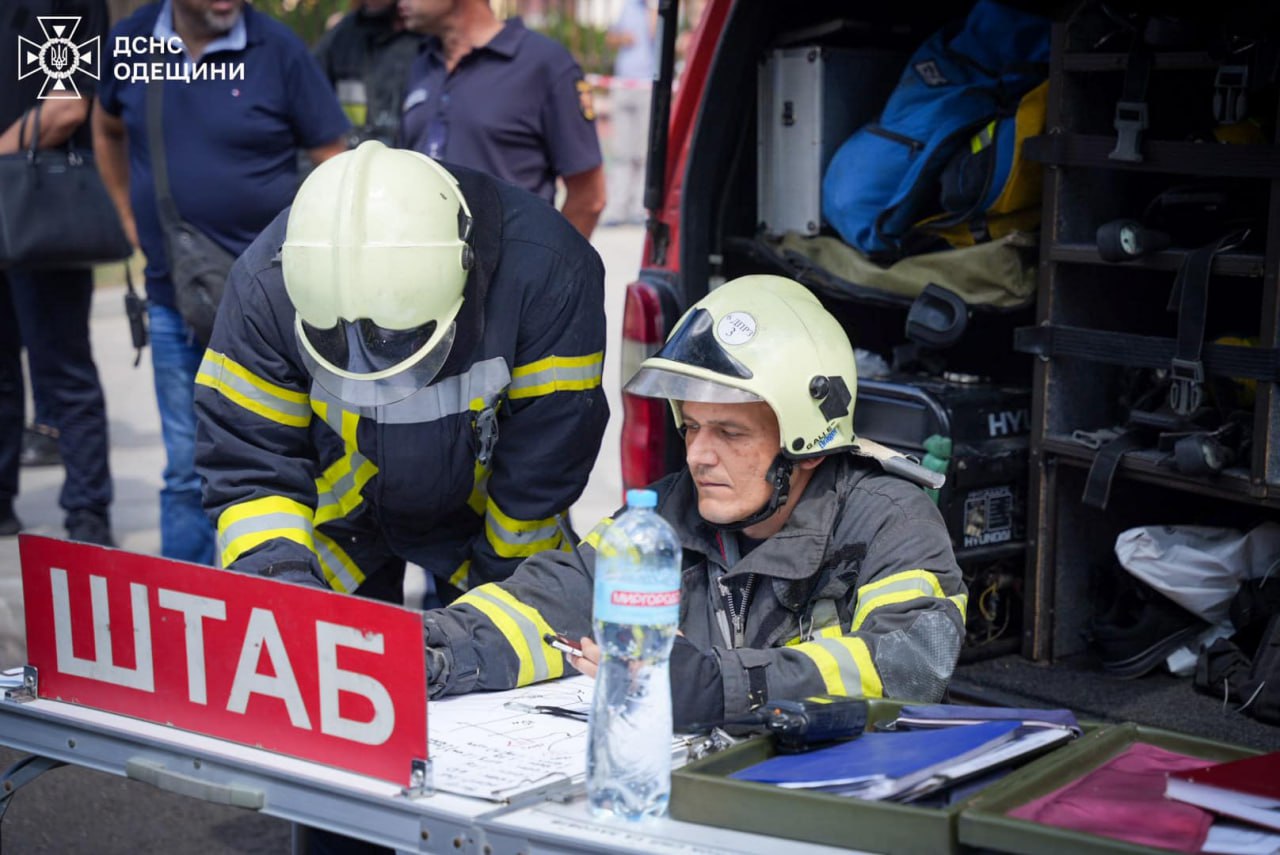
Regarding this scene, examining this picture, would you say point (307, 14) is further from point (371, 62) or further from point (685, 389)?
point (685, 389)

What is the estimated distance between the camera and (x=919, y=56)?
3988 millimetres

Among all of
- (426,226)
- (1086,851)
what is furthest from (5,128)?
(1086,851)

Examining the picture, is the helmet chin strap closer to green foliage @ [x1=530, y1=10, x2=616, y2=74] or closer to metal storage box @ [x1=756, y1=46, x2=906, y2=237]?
metal storage box @ [x1=756, y1=46, x2=906, y2=237]

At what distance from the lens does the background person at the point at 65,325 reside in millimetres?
5574

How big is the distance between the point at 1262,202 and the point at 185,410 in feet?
10.5

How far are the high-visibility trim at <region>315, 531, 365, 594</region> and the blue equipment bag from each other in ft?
4.67

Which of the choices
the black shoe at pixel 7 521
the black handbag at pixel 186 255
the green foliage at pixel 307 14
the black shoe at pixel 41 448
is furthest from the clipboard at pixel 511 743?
the green foliage at pixel 307 14

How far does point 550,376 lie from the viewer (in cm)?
309

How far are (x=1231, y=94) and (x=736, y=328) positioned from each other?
1.22m

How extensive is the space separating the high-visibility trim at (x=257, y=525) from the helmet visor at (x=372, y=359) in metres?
0.29

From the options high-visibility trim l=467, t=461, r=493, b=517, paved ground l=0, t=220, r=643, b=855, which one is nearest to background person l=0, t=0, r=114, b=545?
paved ground l=0, t=220, r=643, b=855

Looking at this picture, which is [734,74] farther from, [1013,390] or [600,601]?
[600,601]

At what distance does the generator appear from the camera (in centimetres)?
365

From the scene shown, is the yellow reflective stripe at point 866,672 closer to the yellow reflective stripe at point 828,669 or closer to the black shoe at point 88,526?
the yellow reflective stripe at point 828,669
